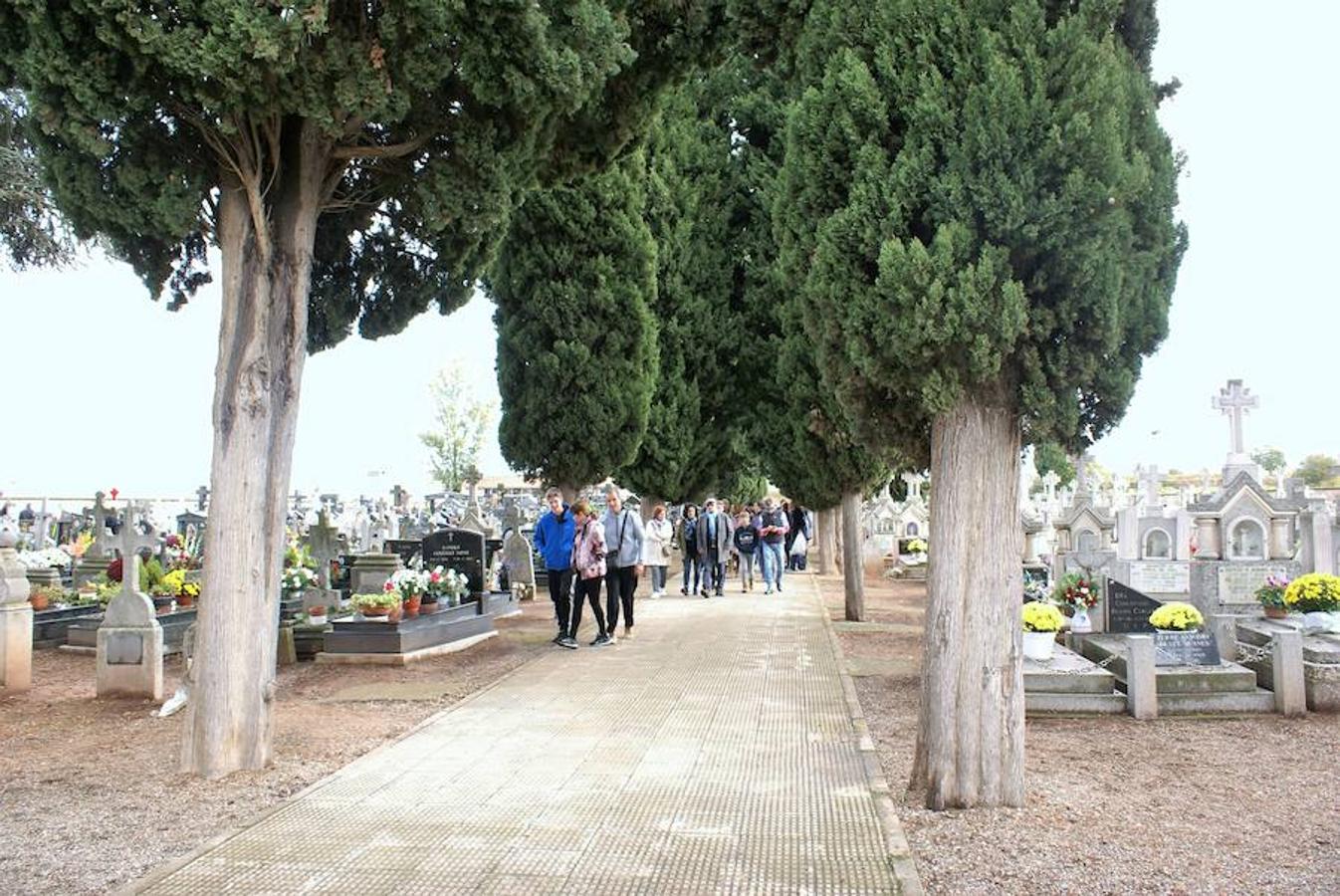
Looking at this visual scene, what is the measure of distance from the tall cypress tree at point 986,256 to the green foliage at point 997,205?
12 mm

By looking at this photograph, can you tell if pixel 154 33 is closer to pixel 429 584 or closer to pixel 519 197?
pixel 519 197

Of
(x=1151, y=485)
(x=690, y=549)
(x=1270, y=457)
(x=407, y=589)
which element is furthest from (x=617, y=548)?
(x=1270, y=457)

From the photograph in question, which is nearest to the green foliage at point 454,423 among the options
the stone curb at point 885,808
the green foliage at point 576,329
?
the green foliage at point 576,329

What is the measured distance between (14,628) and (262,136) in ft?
19.1

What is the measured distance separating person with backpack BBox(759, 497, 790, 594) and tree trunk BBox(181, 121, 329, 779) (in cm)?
1399

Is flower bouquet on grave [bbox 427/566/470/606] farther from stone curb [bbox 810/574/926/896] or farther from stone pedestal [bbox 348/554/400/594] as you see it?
stone curb [bbox 810/574/926/896]

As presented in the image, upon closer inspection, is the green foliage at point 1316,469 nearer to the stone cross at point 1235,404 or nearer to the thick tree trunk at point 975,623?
the stone cross at point 1235,404

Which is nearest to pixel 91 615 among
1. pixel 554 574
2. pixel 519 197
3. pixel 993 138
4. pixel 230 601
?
pixel 554 574

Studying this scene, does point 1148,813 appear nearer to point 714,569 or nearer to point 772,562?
point 714,569

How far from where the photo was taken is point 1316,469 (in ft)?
202

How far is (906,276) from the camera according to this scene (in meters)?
5.58

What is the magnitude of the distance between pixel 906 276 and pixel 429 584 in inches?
339

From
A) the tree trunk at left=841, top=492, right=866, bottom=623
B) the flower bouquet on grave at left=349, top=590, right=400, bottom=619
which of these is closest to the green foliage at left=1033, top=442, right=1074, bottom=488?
the tree trunk at left=841, top=492, right=866, bottom=623

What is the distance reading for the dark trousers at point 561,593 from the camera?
1256 centimetres
